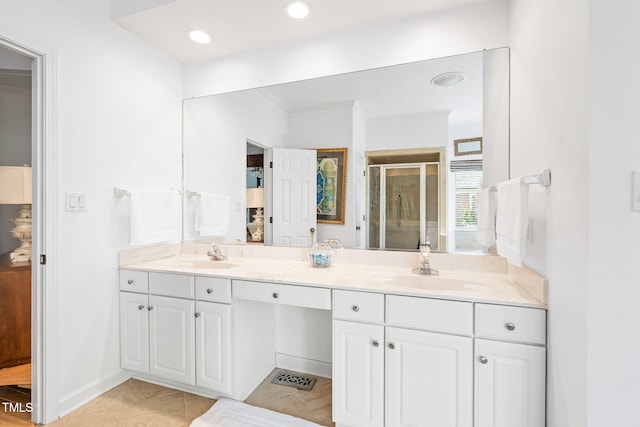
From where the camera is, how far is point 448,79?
69.9 inches

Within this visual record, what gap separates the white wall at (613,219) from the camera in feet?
2.69

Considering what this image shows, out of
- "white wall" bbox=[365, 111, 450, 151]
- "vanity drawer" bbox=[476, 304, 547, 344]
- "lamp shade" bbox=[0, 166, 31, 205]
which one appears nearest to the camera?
"vanity drawer" bbox=[476, 304, 547, 344]

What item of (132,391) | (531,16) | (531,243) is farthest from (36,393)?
(531,16)

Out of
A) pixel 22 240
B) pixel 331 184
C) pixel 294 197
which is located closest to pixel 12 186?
pixel 22 240

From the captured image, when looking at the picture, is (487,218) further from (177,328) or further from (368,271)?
(177,328)

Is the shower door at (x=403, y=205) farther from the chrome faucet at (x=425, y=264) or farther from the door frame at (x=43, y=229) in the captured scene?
the door frame at (x=43, y=229)

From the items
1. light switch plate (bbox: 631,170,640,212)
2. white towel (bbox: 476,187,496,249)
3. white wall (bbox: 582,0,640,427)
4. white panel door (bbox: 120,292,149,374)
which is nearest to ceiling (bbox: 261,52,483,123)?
white towel (bbox: 476,187,496,249)

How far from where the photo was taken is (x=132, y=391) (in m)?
1.89

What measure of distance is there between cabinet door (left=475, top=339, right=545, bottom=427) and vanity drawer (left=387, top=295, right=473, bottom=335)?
0.10 meters

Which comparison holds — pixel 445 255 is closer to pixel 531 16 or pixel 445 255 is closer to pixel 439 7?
pixel 531 16

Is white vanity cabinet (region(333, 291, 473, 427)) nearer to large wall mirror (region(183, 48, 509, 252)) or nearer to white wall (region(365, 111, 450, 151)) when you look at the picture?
large wall mirror (region(183, 48, 509, 252))

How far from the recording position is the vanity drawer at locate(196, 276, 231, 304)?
66.7 inches

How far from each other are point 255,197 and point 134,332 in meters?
1.18

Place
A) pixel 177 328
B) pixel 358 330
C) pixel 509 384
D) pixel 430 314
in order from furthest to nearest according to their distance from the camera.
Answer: pixel 177 328 → pixel 358 330 → pixel 430 314 → pixel 509 384
